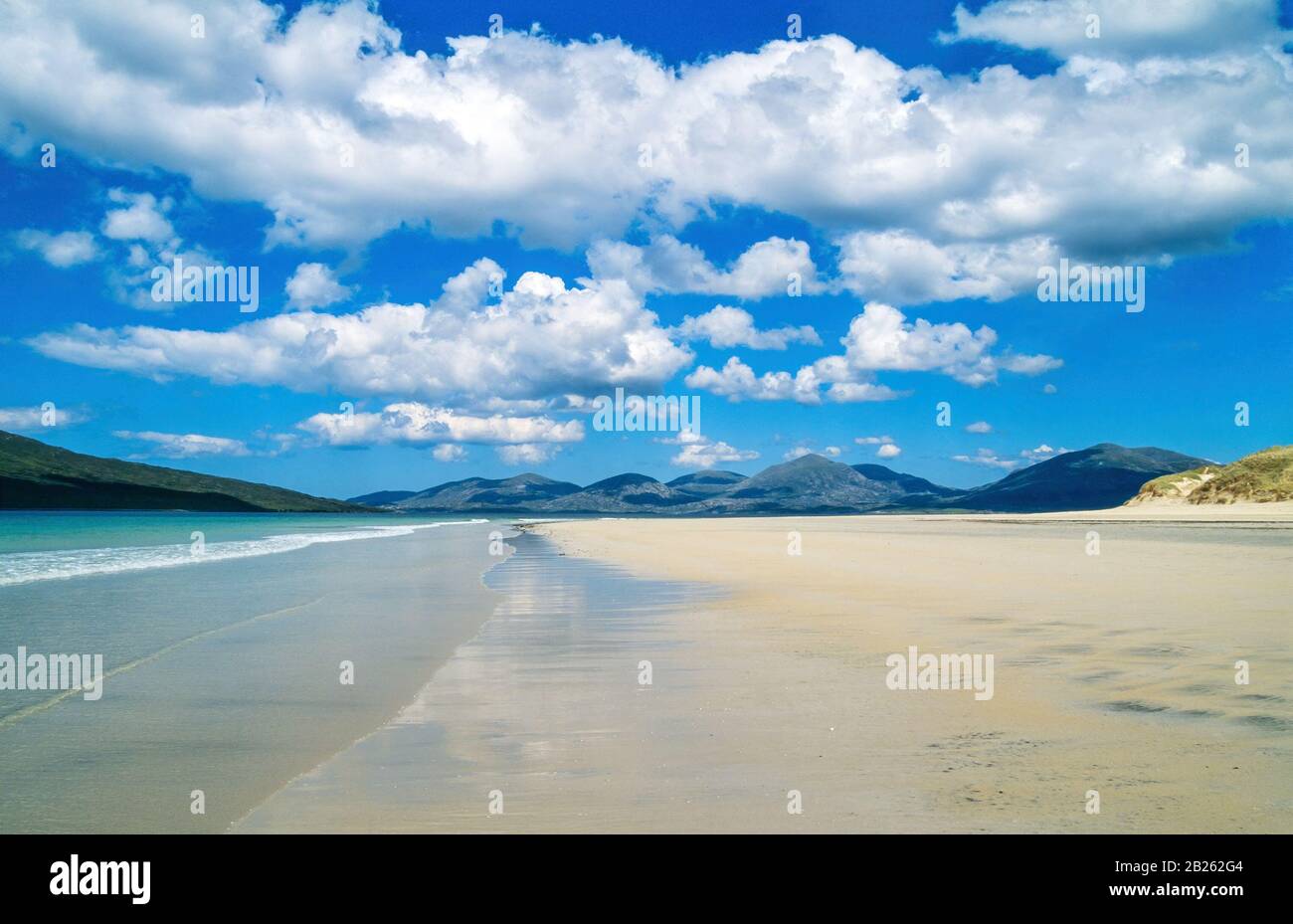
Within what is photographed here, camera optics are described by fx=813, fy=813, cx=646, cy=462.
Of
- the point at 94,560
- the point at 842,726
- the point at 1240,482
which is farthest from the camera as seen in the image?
the point at 1240,482

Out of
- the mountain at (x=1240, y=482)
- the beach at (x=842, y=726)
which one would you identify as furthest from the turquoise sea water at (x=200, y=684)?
the mountain at (x=1240, y=482)

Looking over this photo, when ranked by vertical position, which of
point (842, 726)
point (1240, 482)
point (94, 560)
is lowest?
point (842, 726)

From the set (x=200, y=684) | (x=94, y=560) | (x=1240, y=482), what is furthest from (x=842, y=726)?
(x=1240, y=482)

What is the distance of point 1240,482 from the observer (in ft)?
256

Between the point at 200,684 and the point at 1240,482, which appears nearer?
the point at 200,684

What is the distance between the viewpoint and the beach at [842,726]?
6.55 m

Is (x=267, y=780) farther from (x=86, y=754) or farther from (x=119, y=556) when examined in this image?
(x=119, y=556)

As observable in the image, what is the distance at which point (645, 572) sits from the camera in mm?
31016

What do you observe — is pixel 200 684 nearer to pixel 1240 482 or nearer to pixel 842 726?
pixel 842 726

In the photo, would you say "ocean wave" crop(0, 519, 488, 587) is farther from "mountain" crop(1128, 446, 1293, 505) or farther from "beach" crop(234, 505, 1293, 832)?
"mountain" crop(1128, 446, 1293, 505)

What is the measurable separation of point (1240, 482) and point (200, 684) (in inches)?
3600

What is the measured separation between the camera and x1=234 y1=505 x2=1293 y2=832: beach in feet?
21.5
